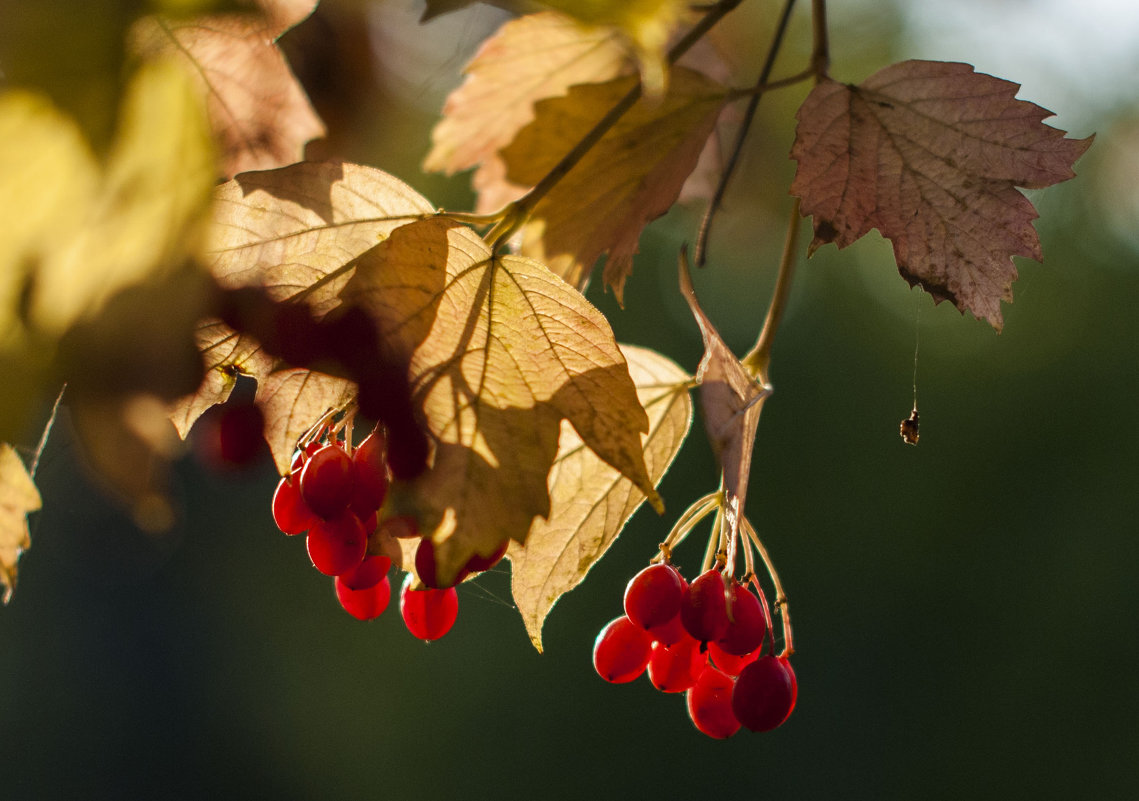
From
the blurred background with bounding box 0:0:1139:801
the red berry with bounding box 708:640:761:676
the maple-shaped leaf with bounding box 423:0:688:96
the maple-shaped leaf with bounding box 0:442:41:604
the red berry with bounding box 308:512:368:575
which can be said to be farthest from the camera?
the blurred background with bounding box 0:0:1139:801

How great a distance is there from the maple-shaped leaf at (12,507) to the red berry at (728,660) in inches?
17.1

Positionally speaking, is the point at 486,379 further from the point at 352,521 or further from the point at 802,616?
the point at 802,616

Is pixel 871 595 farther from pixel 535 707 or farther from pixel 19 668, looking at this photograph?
pixel 19 668

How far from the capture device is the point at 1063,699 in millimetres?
7617

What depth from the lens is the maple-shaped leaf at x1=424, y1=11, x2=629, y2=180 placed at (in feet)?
2.23

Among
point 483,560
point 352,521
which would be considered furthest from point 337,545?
point 483,560

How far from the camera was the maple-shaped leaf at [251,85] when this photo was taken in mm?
433

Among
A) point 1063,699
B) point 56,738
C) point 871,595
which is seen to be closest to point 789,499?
point 871,595

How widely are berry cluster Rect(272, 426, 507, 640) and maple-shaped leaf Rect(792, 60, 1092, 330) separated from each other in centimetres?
28

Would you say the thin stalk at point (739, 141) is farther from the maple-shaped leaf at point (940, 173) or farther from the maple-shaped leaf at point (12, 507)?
the maple-shaped leaf at point (12, 507)

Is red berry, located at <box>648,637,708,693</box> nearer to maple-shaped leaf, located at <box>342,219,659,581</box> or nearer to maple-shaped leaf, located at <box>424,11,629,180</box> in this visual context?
maple-shaped leaf, located at <box>342,219,659,581</box>

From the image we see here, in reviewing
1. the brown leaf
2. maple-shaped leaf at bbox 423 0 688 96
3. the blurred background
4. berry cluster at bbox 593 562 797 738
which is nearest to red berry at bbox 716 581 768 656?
berry cluster at bbox 593 562 797 738

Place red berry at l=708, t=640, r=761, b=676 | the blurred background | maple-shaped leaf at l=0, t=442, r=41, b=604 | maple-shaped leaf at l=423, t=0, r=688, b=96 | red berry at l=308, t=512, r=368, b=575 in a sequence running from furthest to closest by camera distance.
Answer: the blurred background < red berry at l=708, t=640, r=761, b=676 < red berry at l=308, t=512, r=368, b=575 < maple-shaped leaf at l=0, t=442, r=41, b=604 < maple-shaped leaf at l=423, t=0, r=688, b=96

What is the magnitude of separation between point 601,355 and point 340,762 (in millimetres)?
9508
